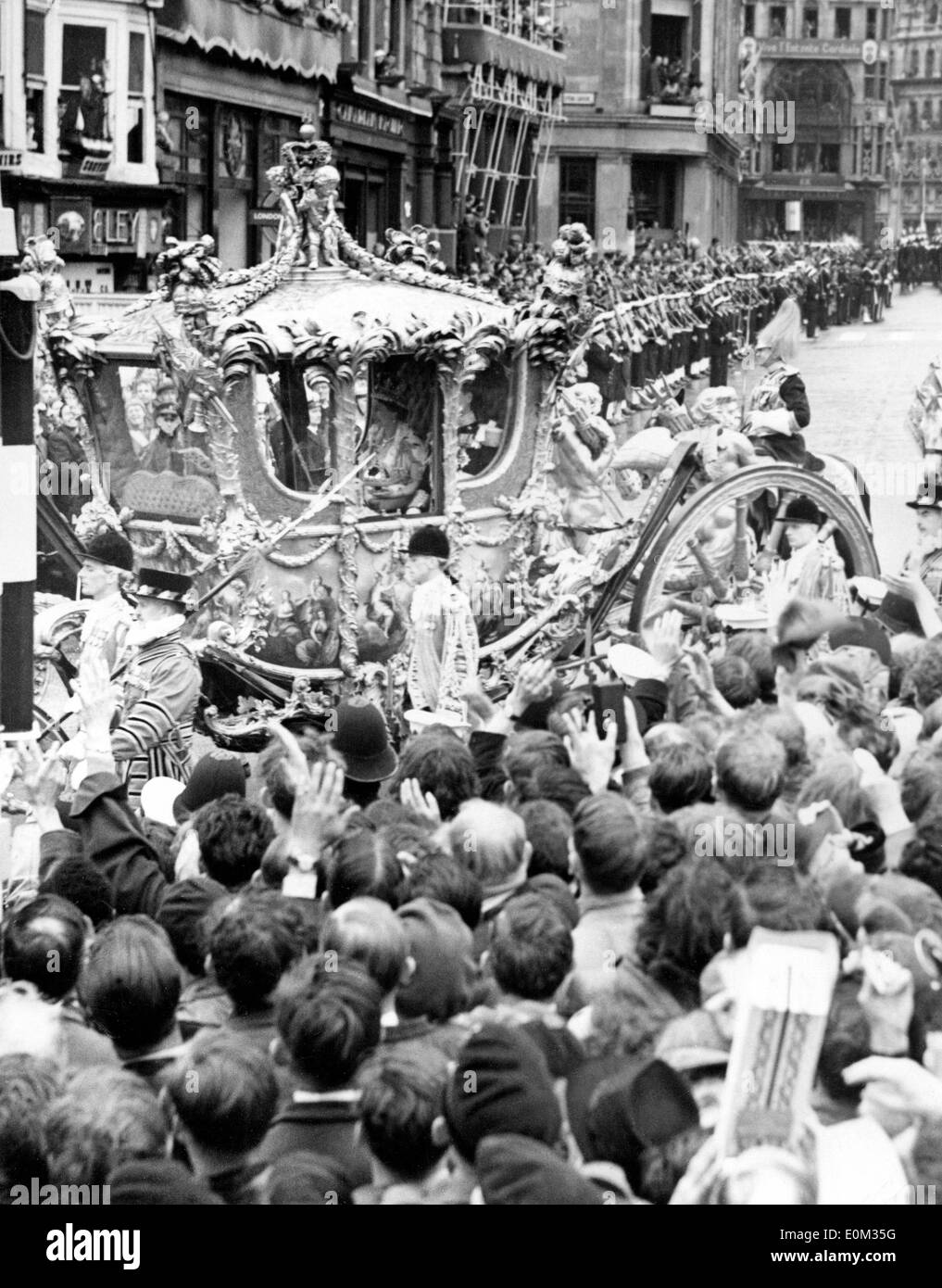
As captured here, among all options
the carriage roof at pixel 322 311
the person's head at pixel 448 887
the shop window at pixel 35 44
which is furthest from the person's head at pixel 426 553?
the shop window at pixel 35 44

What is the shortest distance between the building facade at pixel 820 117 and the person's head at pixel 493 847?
874 inches

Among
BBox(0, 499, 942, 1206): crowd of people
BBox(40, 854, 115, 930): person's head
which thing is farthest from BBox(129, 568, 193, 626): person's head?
BBox(40, 854, 115, 930): person's head

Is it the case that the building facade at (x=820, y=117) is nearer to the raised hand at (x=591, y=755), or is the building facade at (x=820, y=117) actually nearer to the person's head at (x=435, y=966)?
the raised hand at (x=591, y=755)

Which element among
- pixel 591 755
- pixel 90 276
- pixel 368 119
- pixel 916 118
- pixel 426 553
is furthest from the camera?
pixel 916 118

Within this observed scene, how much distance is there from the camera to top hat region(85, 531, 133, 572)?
37.9ft

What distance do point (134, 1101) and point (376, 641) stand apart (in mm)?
7708

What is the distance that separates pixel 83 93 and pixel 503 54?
18.1 m

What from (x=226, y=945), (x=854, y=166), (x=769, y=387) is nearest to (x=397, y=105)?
(x=854, y=166)

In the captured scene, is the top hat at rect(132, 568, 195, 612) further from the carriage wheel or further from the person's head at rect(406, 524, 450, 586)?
the carriage wheel

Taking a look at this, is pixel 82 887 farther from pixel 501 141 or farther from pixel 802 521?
pixel 501 141

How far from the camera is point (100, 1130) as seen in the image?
5.14 metres

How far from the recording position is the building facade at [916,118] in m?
32.6

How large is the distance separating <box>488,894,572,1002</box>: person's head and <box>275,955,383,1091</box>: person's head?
393mm

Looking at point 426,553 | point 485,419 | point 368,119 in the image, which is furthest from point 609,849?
point 368,119
